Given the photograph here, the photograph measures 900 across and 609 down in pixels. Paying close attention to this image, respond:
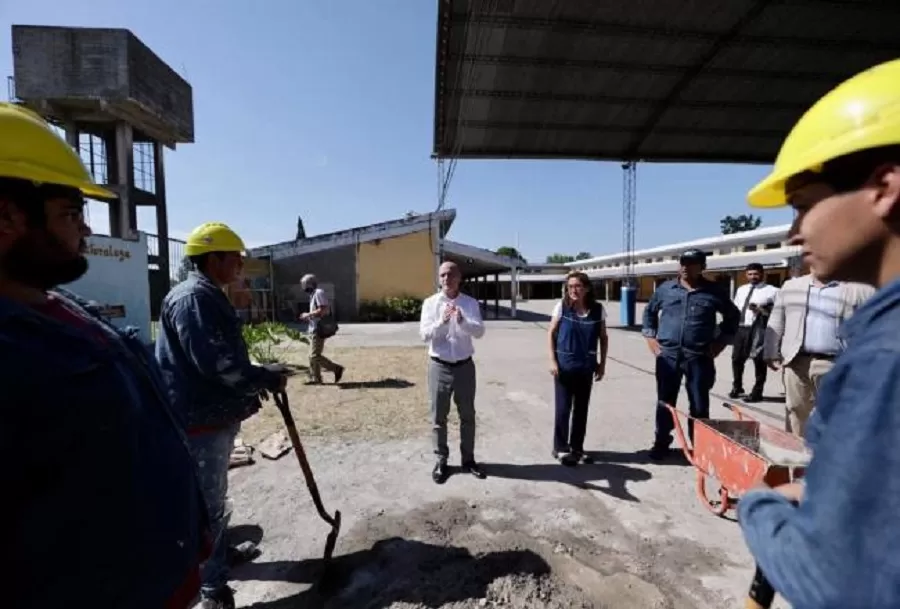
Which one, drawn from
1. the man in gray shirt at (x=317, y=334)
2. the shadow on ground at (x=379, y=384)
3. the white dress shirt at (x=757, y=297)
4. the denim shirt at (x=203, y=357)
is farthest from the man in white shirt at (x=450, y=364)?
the white dress shirt at (x=757, y=297)

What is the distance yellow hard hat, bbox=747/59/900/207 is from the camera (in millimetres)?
732

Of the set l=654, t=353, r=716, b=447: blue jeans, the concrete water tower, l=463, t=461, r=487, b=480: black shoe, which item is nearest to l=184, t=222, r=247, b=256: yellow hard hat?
l=463, t=461, r=487, b=480: black shoe

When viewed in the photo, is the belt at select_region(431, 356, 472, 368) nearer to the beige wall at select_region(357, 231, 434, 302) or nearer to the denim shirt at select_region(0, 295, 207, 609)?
A: the denim shirt at select_region(0, 295, 207, 609)

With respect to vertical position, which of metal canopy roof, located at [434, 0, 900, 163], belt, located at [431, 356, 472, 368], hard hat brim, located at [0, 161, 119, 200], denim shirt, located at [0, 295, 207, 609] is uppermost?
metal canopy roof, located at [434, 0, 900, 163]

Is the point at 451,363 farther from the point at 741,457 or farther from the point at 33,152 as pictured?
the point at 33,152

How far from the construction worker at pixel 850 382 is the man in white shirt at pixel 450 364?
3145 millimetres

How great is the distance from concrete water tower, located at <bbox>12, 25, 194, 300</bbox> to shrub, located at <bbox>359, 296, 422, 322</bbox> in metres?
8.17

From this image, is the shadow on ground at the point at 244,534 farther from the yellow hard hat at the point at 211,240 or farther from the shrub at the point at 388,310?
the shrub at the point at 388,310

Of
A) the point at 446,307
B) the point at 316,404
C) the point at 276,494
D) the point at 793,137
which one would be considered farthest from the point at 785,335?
the point at 316,404

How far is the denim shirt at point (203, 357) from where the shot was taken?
2244 millimetres

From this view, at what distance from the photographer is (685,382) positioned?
4242 mm

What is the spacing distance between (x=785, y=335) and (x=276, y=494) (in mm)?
4435

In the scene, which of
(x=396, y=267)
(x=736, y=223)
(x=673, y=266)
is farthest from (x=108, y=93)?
(x=736, y=223)

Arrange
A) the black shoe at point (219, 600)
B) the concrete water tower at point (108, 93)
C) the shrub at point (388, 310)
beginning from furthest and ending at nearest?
the shrub at point (388, 310)
the concrete water tower at point (108, 93)
the black shoe at point (219, 600)
